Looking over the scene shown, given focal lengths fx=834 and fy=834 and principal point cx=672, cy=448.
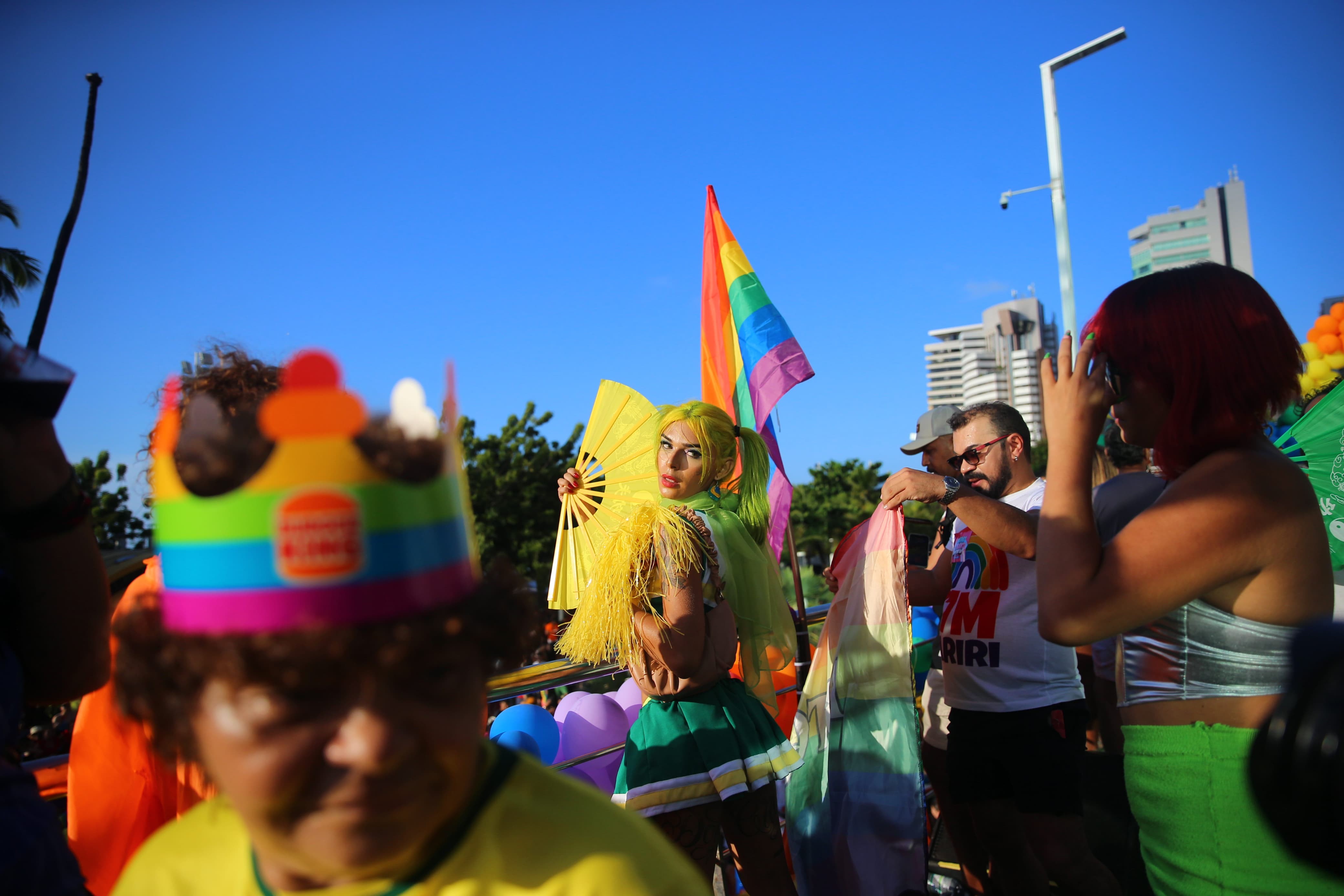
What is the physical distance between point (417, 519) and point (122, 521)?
1426 cm

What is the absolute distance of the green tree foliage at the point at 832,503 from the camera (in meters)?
22.9

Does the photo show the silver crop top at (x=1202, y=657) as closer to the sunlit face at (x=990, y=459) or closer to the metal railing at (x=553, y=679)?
the metal railing at (x=553, y=679)

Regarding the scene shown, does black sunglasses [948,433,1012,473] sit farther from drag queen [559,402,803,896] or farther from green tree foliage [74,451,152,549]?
green tree foliage [74,451,152,549]

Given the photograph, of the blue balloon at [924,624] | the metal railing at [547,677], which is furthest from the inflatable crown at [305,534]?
the blue balloon at [924,624]

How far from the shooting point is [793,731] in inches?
131

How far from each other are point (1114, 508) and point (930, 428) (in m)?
1.98

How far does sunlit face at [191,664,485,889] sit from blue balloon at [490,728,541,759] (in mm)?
2565

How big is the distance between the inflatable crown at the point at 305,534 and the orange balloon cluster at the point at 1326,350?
6.13 metres

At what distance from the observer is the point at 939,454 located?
12.8ft

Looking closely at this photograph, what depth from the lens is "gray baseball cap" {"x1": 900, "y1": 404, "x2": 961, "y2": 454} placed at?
3.90 metres

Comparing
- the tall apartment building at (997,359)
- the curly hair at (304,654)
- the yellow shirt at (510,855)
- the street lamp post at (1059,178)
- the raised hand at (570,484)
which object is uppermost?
the tall apartment building at (997,359)

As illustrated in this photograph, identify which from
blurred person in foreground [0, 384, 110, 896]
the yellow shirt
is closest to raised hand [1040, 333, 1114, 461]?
the yellow shirt

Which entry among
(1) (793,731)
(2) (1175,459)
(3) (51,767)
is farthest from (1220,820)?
(3) (51,767)

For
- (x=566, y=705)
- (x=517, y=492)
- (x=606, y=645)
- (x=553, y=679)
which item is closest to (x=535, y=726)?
(x=566, y=705)
